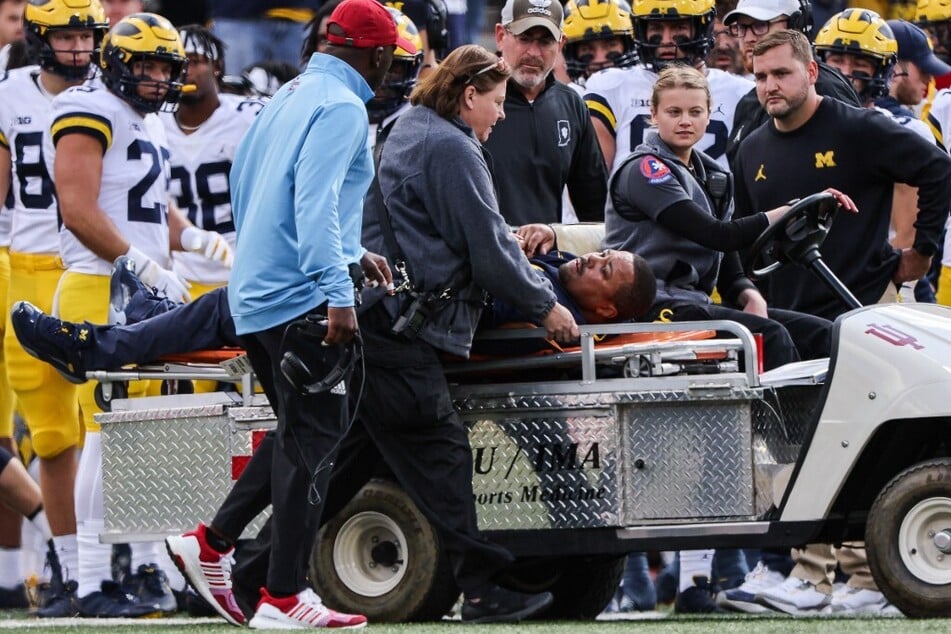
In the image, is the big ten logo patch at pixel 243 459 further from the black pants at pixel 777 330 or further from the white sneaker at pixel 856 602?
the white sneaker at pixel 856 602

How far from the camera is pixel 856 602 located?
28.4 feet

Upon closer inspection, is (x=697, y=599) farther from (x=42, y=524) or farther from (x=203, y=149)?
(x=203, y=149)

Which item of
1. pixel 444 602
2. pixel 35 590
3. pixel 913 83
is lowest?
pixel 35 590

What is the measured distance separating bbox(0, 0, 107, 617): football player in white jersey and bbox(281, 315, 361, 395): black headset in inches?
115

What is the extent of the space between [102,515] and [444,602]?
2012 mm

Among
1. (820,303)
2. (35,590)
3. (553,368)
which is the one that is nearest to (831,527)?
(553,368)

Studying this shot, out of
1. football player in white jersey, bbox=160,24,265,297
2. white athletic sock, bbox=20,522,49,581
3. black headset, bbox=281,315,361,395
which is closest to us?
black headset, bbox=281,315,361,395

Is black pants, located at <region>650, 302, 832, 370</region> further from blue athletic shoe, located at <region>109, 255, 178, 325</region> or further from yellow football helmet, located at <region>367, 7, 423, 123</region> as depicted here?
yellow football helmet, located at <region>367, 7, 423, 123</region>

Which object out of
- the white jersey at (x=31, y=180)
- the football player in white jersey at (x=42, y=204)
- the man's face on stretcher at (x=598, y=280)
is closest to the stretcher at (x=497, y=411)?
the man's face on stretcher at (x=598, y=280)

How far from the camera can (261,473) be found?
7.17 metres

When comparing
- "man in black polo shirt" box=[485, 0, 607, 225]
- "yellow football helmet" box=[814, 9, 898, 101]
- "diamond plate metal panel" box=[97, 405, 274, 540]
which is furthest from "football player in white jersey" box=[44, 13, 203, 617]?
"yellow football helmet" box=[814, 9, 898, 101]

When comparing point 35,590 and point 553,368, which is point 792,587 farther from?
point 35,590

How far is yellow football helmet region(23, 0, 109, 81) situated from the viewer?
9.74m

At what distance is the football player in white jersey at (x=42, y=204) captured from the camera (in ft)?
30.9
